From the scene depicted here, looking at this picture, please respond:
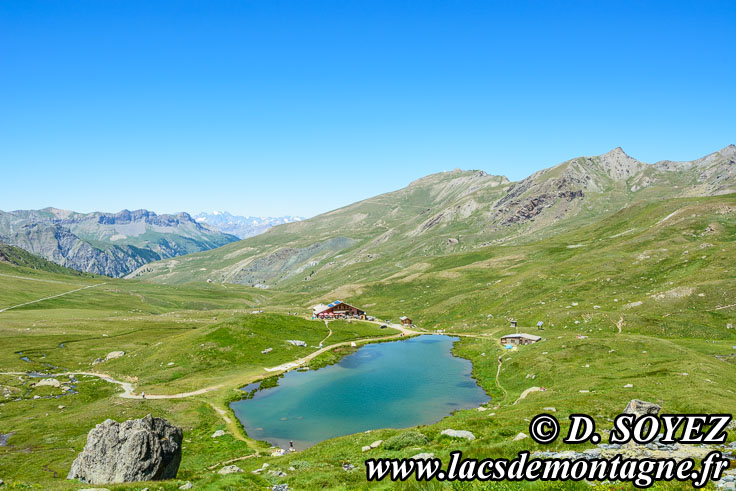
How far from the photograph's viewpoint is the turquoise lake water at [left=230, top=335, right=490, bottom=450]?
61000mm

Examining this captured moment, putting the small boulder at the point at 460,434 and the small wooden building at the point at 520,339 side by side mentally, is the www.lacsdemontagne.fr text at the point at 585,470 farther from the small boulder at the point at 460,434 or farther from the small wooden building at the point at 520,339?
the small wooden building at the point at 520,339

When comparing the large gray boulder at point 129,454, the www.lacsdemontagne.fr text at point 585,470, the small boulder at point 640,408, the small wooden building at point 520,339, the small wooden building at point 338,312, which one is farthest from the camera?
the small wooden building at point 338,312

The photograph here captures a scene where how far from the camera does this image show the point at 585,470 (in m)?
15.7

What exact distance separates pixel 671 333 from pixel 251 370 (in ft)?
354

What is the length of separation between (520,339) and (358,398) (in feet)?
177

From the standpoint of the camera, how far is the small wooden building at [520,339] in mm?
103656

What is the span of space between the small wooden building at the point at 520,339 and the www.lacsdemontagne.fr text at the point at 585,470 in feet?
306

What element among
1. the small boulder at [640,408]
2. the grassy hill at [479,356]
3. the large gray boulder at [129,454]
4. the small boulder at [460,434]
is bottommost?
the grassy hill at [479,356]

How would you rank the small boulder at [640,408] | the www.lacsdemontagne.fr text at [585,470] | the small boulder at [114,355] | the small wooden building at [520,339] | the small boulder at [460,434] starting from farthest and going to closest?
the small boulder at [114,355] < the small wooden building at [520,339] < the small boulder at [640,408] < the small boulder at [460,434] < the www.lacsdemontagne.fr text at [585,470]

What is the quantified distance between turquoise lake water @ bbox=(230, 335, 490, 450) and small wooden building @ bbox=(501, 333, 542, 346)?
52.4 ft

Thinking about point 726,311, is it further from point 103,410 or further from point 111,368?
point 111,368

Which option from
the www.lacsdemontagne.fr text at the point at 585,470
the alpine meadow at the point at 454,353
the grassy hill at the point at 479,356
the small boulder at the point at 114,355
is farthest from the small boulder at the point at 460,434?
the small boulder at the point at 114,355

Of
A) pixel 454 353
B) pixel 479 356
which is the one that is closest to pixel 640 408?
pixel 479 356

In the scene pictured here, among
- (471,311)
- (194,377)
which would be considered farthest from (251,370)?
(471,311)
